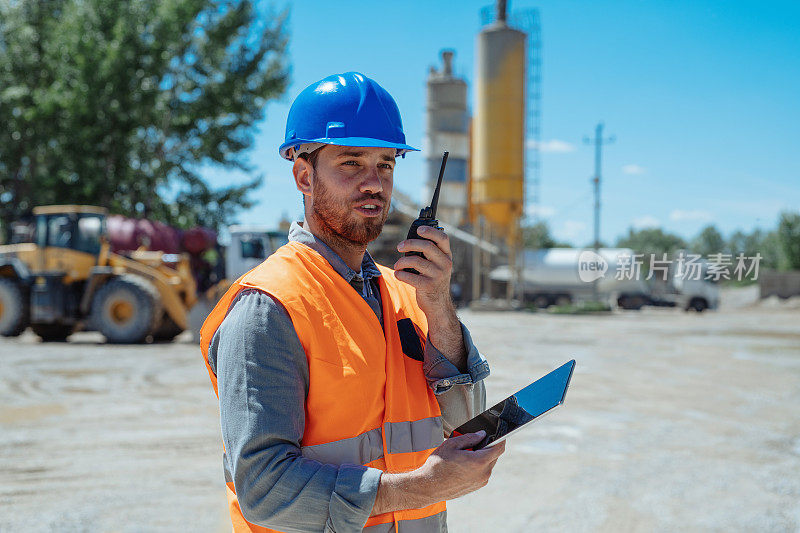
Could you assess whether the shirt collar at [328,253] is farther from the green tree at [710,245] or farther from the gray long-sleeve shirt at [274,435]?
the green tree at [710,245]

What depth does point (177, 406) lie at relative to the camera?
8.16 metres

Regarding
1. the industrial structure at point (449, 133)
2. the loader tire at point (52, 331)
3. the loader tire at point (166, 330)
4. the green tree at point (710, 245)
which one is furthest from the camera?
the industrial structure at point (449, 133)

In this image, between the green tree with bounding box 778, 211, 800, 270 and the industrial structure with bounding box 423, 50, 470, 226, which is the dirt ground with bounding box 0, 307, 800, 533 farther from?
the industrial structure with bounding box 423, 50, 470, 226

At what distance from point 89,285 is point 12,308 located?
2.14 metres

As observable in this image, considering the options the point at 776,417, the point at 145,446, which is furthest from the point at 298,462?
the point at 776,417

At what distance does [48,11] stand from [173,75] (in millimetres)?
6014

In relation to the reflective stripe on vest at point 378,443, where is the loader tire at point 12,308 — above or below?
below

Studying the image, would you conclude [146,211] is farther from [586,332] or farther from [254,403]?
[254,403]

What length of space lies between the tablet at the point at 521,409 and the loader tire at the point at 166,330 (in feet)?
46.1

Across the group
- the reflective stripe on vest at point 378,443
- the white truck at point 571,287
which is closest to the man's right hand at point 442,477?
the reflective stripe on vest at point 378,443

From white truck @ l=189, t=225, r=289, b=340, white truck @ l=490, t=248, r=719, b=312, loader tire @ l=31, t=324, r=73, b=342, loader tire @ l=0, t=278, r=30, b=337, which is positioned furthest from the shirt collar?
white truck @ l=490, t=248, r=719, b=312

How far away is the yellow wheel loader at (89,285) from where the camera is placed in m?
13.6

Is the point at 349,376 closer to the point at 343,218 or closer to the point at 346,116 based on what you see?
the point at 343,218

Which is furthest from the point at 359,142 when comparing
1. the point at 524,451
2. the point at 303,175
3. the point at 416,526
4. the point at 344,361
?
the point at 524,451
